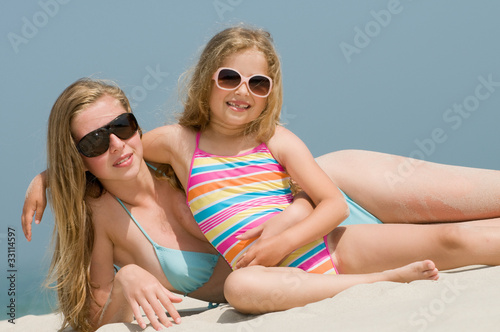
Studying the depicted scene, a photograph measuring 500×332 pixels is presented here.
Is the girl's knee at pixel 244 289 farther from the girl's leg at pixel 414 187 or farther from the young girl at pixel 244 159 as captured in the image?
the girl's leg at pixel 414 187

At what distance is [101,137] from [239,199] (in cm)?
84

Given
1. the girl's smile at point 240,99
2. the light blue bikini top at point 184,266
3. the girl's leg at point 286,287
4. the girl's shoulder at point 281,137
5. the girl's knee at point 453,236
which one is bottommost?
the light blue bikini top at point 184,266

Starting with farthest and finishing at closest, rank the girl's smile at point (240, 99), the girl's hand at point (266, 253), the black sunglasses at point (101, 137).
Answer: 1. the girl's smile at point (240, 99)
2. the black sunglasses at point (101, 137)
3. the girl's hand at point (266, 253)

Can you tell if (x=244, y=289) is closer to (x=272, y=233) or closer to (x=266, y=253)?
(x=266, y=253)

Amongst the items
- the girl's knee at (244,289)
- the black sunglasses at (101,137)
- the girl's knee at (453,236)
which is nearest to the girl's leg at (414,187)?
the girl's knee at (453,236)

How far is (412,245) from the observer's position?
115 inches

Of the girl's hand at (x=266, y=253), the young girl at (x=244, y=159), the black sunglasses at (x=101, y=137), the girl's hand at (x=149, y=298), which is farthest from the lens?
the black sunglasses at (x=101, y=137)

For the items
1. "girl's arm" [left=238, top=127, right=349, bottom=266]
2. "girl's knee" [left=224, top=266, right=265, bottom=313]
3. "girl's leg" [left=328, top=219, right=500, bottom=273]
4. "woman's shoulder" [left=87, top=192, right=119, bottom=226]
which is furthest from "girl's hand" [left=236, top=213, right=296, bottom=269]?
"woman's shoulder" [left=87, top=192, right=119, bottom=226]

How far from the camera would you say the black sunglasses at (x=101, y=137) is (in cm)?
324

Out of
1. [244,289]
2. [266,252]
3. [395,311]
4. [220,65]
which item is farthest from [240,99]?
[395,311]

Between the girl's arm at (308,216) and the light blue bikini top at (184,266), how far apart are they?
57 centimetres

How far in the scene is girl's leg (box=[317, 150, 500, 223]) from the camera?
3270mm

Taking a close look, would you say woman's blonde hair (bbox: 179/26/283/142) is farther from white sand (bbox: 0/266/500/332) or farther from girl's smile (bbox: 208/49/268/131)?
white sand (bbox: 0/266/500/332)

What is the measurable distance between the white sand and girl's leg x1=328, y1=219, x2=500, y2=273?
0.30 ft
